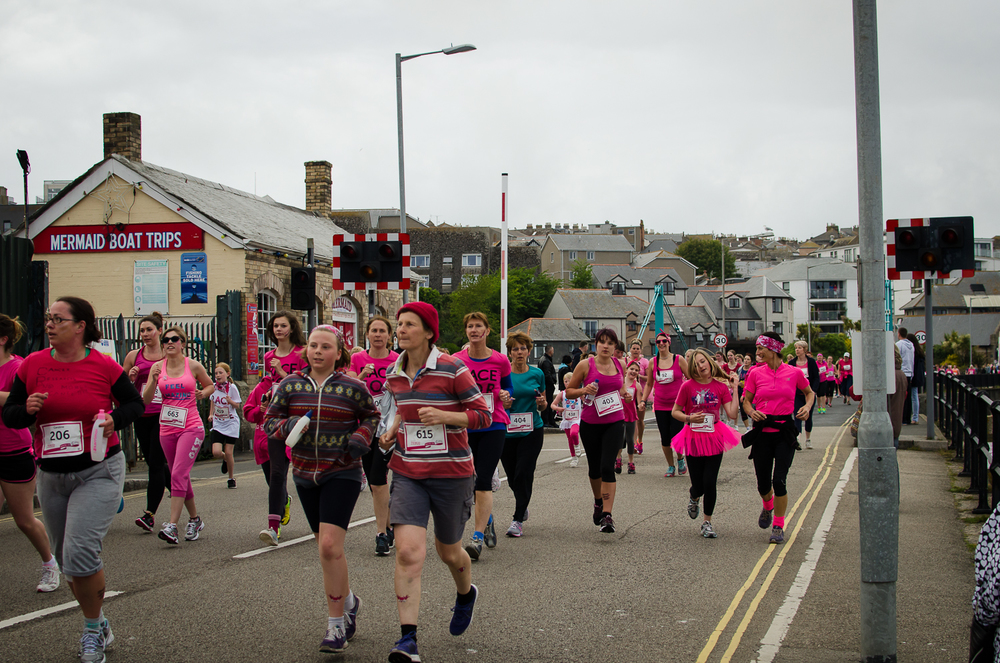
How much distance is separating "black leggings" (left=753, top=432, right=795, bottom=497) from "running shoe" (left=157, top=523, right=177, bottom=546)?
529cm

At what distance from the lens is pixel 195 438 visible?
27.6 feet

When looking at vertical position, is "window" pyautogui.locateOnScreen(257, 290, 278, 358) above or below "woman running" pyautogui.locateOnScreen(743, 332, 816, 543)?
above

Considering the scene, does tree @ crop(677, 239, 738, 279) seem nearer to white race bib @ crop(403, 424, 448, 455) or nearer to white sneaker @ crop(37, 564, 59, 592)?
white sneaker @ crop(37, 564, 59, 592)

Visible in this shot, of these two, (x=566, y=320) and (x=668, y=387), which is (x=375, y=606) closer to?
(x=668, y=387)

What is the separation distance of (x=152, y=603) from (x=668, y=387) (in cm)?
845

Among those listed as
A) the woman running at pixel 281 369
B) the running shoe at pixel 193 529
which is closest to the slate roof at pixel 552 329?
the woman running at pixel 281 369

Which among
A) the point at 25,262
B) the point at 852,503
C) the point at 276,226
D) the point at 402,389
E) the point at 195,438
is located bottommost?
the point at 852,503

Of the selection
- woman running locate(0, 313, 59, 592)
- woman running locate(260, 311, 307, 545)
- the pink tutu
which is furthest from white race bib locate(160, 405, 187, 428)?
the pink tutu

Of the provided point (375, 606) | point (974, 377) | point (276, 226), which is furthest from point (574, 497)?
point (276, 226)

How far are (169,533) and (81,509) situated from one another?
10.3 ft

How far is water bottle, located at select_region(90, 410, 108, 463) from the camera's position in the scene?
5.00m

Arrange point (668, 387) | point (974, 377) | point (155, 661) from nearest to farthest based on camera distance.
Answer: point (155, 661) → point (668, 387) → point (974, 377)

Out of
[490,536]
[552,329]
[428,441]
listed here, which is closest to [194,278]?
[490,536]

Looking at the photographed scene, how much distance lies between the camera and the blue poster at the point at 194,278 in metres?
22.7
